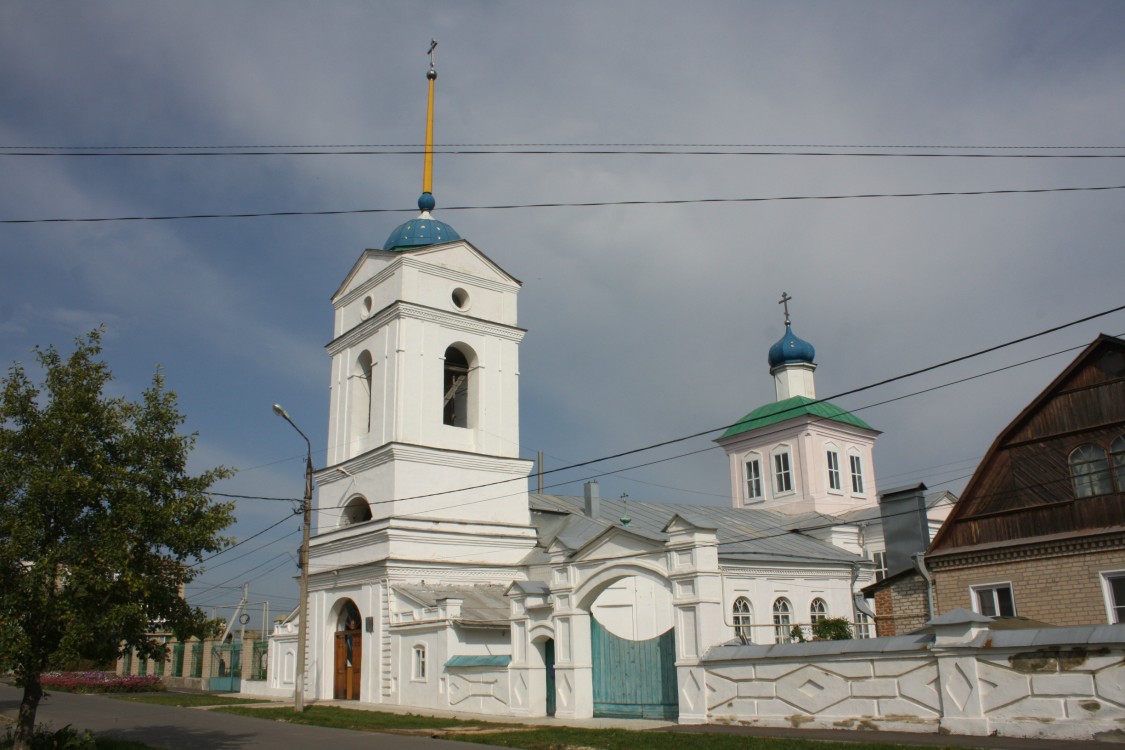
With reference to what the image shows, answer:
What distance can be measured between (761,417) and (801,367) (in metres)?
3.79

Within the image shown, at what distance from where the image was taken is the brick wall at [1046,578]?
1795 cm

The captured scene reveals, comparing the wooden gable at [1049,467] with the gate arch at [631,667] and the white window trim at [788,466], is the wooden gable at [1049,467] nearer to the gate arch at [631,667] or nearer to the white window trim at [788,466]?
the gate arch at [631,667]

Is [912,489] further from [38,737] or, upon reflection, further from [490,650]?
[38,737]

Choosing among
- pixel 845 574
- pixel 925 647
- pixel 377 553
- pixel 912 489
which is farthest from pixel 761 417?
pixel 925 647

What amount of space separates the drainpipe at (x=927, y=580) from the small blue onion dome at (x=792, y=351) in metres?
22.6

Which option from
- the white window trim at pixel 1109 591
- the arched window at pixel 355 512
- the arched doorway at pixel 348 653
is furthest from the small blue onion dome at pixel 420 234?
the white window trim at pixel 1109 591

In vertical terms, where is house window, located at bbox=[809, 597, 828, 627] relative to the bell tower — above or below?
below

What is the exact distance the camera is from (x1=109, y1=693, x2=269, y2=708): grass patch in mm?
26605

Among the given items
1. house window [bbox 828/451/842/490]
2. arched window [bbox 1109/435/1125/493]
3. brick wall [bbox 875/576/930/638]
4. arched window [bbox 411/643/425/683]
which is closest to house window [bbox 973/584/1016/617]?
brick wall [bbox 875/576/930/638]

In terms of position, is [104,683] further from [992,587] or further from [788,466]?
[992,587]

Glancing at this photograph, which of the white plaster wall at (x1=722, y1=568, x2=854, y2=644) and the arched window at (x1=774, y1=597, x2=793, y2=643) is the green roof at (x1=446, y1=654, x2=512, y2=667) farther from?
the arched window at (x1=774, y1=597, x2=793, y2=643)

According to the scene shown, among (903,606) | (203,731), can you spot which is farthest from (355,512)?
(903,606)

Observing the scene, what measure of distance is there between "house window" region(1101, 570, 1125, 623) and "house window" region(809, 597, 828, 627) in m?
9.78

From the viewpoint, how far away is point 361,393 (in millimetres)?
30656
